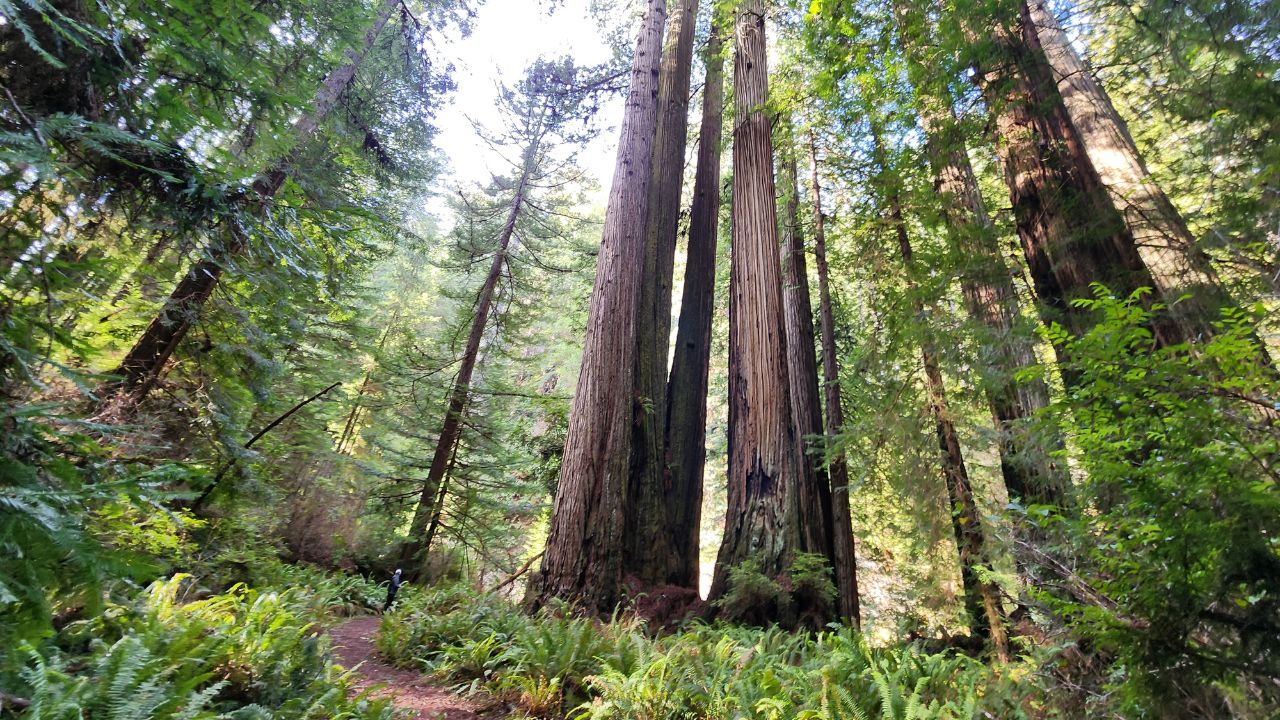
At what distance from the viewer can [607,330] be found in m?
5.96

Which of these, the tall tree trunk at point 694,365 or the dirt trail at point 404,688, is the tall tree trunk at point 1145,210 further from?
the dirt trail at point 404,688

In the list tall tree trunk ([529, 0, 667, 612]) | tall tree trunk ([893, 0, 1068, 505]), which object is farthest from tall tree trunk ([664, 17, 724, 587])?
tall tree trunk ([893, 0, 1068, 505])

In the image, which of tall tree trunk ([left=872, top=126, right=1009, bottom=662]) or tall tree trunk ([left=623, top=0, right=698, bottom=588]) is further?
tall tree trunk ([left=623, top=0, right=698, bottom=588])

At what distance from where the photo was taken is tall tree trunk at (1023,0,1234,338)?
107 inches

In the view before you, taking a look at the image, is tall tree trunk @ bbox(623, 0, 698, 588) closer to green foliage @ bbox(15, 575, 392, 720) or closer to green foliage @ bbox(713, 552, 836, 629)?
green foliage @ bbox(713, 552, 836, 629)

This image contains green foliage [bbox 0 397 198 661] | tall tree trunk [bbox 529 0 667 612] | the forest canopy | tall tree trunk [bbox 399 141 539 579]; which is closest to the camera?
green foliage [bbox 0 397 198 661]

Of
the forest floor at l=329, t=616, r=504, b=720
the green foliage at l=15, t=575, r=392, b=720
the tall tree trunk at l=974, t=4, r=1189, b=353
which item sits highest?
the tall tree trunk at l=974, t=4, r=1189, b=353

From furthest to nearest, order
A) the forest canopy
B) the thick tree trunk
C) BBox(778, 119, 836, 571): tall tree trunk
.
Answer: BBox(778, 119, 836, 571): tall tree trunk < the thick tree trunk < the forest canopy

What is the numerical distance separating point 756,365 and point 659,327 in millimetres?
1453

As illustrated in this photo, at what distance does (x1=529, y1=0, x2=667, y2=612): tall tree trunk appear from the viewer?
4988mm

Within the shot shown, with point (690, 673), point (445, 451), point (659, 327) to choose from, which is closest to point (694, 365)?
point (659, 327)

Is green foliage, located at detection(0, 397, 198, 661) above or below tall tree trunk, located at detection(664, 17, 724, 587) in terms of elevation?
below

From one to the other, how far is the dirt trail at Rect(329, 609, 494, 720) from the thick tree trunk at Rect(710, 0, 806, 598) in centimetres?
280

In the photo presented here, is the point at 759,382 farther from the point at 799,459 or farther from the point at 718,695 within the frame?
the point at 718,695
